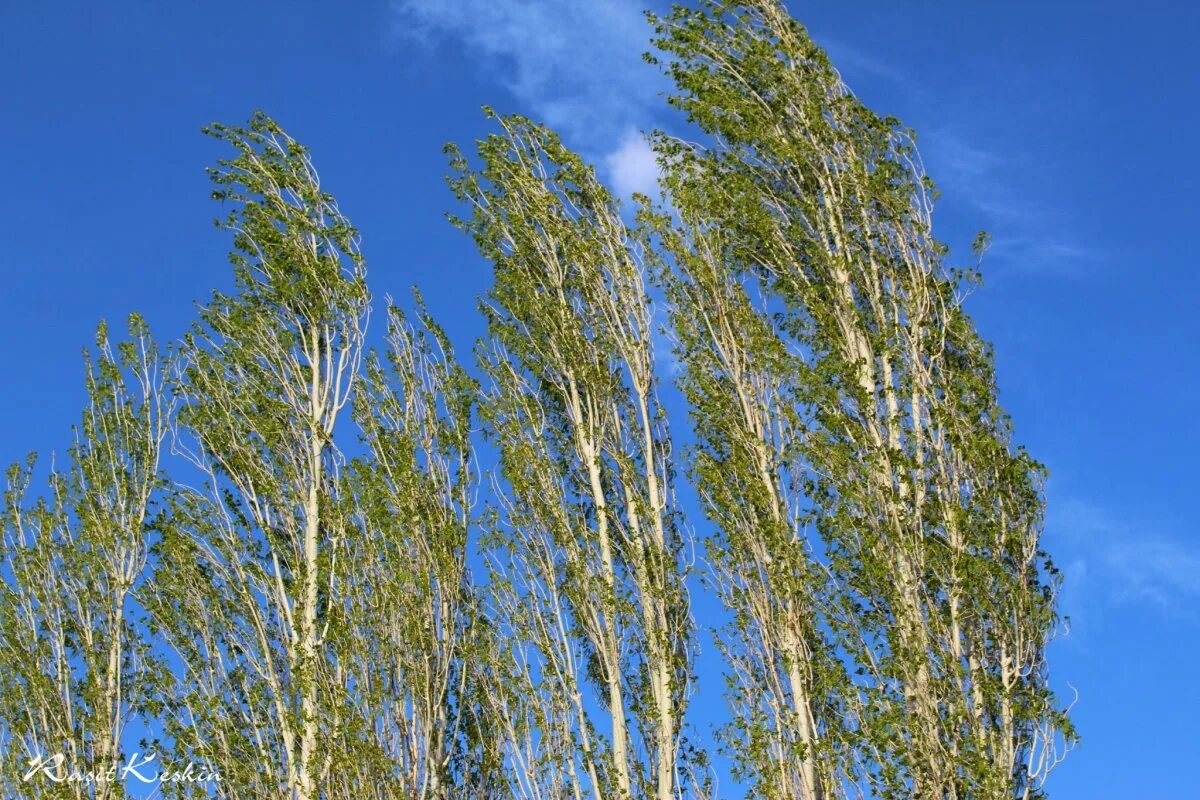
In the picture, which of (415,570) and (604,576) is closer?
(604,576)

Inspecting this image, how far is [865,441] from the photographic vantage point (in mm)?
10305

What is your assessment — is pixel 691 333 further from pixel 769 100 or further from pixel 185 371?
pixel 185 371

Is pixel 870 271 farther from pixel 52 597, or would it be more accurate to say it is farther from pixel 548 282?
pixel 52 597

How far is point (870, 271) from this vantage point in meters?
11.4

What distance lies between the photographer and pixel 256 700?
1129 centimetres

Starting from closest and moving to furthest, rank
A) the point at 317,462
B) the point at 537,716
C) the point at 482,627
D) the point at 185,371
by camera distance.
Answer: the point at 537,716
the point at 482,627
the point at 317,462
the point at 185,371

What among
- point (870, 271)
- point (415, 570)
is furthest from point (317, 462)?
point (870, 271)

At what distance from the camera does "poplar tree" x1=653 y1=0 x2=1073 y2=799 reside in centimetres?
905

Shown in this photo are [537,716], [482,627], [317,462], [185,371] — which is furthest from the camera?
[185,371]

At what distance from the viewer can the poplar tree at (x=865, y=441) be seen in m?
9.05

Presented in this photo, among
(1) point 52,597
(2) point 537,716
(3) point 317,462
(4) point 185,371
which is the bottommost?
(2) point 537,716

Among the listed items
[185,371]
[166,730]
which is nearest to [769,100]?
[185,371]

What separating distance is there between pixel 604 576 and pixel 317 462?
351 centimetres

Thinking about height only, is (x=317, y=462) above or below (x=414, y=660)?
above
